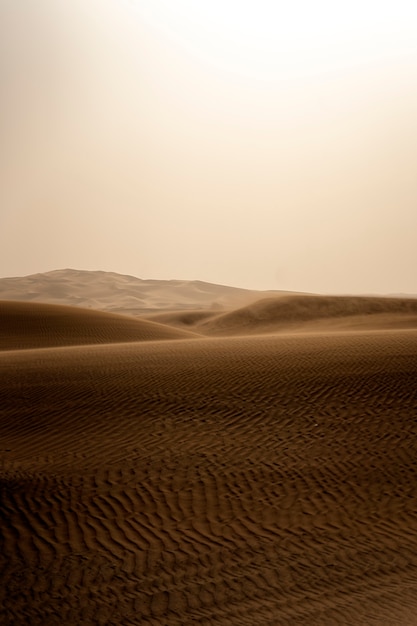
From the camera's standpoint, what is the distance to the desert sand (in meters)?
7.54

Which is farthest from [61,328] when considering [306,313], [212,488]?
[212,488]

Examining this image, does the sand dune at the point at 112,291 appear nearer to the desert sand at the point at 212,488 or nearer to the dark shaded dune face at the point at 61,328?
the dark shaded dune face at the point at 61,328

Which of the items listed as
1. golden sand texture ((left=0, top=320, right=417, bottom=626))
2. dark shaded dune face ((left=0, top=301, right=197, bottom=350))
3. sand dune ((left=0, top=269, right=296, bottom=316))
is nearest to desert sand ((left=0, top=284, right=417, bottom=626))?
golden sand texture ((left=0, top=320, right=417, bottom=626))

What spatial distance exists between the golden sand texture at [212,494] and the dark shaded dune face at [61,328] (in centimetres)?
1321

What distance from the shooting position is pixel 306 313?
53.8 m

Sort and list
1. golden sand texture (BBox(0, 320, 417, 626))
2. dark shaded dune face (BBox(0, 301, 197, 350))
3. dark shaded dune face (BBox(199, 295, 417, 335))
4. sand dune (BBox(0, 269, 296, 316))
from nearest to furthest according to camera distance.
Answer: golden sand texture (BBox(0, 320, 417, 626)), dark shaded dune face (BBox(0, 301, 197, 350)), dark shaded dune face (BBox(199, 295, 417, 335)), sand dune (BBox(0, 269, 296, 316))

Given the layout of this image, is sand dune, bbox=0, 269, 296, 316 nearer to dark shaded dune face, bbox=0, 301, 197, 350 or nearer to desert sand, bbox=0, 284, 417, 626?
dark shaded dune face, bbox=0, 301, 197, 350

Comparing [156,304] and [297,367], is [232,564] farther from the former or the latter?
[156,304]

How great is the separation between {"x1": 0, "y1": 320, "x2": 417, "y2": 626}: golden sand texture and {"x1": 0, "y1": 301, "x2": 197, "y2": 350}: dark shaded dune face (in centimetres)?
1321

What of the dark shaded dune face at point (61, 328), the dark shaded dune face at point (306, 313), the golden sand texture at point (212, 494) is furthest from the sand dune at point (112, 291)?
the golden sand texture at point (212, 494)

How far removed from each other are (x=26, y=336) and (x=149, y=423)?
1983 centimetres

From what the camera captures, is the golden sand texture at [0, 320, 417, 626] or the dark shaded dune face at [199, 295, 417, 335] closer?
the golden sand texture at [0, 320, 417, 626]

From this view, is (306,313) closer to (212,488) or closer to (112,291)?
(212,488)

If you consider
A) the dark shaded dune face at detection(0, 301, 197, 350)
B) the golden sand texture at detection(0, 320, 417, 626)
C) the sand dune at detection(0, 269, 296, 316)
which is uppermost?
the sand dune at detection(0, 269, 296, 316)
